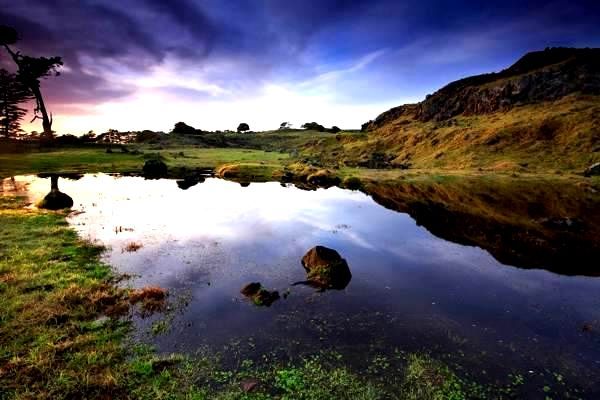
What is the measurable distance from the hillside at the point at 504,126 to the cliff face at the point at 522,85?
20 cm

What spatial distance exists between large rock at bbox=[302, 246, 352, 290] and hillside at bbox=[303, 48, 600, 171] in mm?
56730

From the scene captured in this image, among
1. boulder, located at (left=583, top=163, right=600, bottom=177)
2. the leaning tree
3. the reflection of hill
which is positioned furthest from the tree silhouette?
boulder, located at (left=583, top=163, right=600, bottom=177)

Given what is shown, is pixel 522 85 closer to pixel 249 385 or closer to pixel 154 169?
Result: pixel 154 169

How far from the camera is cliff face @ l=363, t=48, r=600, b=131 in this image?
300ft

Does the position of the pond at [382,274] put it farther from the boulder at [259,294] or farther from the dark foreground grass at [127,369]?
the dark foreground grass at [127,369]

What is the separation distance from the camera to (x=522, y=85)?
9725 centimetres

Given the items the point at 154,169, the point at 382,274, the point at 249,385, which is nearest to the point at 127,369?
the point at 249,385

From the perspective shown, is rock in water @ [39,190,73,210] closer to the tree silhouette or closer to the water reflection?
the water reflection

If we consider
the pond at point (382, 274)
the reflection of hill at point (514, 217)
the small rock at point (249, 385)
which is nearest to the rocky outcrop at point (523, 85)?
the reflection of hill at point (514, 217)

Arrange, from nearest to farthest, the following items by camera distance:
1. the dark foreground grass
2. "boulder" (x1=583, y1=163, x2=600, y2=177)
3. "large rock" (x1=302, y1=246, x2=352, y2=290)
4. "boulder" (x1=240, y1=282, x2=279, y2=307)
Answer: the dark foreground grass, "boulder" (x1=240, y1=282, x2=279, y2=307), "large rock" (x1=302, y1=246, x2=352, y2=290), "boulder" (x1=583, y1=163, x2=600, y2=177)

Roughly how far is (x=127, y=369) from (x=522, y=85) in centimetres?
11217

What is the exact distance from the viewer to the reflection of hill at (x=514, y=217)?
24203 millimetres

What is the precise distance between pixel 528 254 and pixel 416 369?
55.7 ft

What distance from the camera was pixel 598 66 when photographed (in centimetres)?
9331
